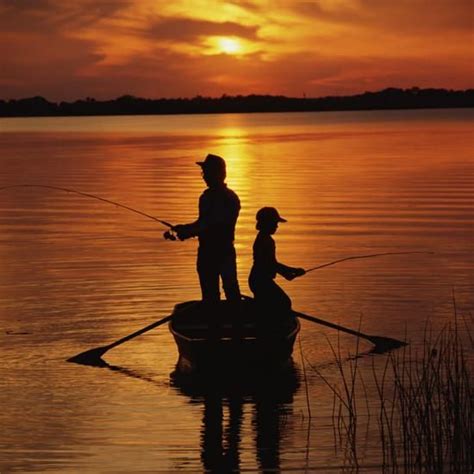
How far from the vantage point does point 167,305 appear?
63.5 feet

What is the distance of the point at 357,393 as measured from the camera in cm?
1383

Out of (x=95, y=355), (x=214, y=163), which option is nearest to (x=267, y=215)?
(x=214, y=163)

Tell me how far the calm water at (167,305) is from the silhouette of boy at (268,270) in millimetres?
842

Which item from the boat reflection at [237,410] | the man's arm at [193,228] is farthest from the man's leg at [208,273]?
the boat reflection at [237,410]

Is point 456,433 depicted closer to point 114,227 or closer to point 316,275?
point 316,275

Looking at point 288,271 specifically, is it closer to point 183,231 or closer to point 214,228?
point 214,228

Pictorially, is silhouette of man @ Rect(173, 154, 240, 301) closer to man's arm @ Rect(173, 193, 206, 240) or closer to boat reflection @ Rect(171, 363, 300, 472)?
man's arm @ Rect(173, 193, 206, 240)

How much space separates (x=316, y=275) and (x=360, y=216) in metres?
11.6

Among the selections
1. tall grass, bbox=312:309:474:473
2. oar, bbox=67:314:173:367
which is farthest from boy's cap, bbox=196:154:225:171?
A: tall grass, bbox=312:309:474:473

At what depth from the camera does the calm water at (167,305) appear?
1203 centimetres

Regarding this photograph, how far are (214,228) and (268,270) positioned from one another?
2.51 feet

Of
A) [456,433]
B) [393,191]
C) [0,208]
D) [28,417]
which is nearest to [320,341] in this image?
[28,417]

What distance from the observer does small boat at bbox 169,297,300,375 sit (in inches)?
553

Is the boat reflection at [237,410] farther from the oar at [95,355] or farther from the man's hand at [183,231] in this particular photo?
the man's hand at [183,231]
